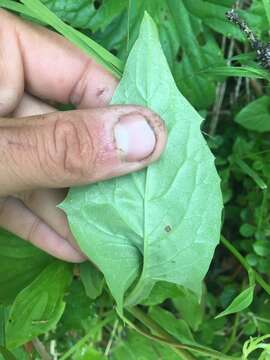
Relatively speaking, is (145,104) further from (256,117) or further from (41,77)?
(256,117)

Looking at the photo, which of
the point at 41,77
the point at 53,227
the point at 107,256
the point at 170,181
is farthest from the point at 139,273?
the point at 41,77

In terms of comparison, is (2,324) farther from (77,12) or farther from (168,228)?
(77,12)

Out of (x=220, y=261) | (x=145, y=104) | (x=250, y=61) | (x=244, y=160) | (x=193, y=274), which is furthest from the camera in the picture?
(x=220, y=261)

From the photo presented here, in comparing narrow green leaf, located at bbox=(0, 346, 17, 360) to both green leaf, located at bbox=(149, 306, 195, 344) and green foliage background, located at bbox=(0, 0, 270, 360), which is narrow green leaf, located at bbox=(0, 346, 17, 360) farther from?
green leaf, located at bbox=(149, 306, 195, 344)

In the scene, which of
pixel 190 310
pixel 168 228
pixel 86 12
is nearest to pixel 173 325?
pixel 190 310

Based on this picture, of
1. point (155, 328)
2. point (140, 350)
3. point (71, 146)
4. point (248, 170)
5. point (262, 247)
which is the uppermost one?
point (71, 146)

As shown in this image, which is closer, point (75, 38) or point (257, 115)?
point (75, 38)

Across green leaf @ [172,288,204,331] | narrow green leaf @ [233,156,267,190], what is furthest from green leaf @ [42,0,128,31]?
green leaf @ [172,288,204,331]
